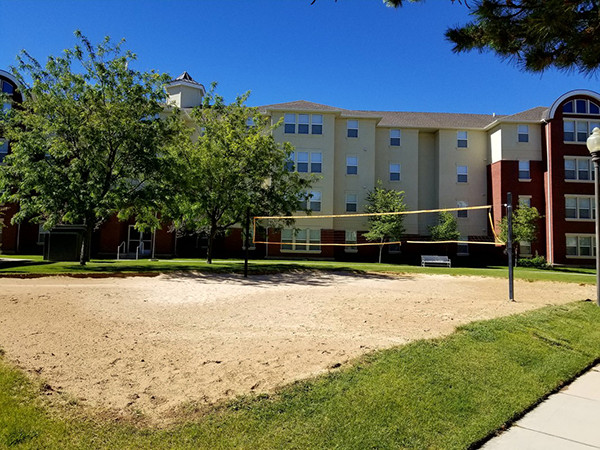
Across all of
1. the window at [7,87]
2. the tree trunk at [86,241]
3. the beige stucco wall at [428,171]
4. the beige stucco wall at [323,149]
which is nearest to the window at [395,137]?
the beige stucco wall at [428,171]

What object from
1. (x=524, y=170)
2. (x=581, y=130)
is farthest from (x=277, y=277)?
(x=581, y=130)

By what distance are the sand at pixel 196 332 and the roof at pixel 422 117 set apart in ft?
68.6

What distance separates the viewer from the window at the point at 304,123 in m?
30.0

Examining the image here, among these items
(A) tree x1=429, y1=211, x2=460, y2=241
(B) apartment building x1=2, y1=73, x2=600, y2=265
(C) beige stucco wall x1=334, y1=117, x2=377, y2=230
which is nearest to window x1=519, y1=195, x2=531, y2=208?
(B) apartment building x1=2, y1=73, x2=600, y2=265

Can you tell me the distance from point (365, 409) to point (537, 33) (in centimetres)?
472

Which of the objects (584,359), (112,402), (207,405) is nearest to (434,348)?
(584,359)

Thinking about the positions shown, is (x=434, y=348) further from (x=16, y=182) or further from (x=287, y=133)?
(x=287, y=133)

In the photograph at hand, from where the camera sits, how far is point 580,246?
2902 centimetres

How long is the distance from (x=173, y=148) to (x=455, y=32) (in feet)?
51.3

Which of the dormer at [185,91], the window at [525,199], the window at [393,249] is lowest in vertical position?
the window at [393,249]

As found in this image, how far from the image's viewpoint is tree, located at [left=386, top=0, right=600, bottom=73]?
449 cm

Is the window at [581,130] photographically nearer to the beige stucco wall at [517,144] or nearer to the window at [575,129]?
the window at [575,129]

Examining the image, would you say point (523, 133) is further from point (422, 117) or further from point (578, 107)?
point (422, 117)

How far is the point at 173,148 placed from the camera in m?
18.7
